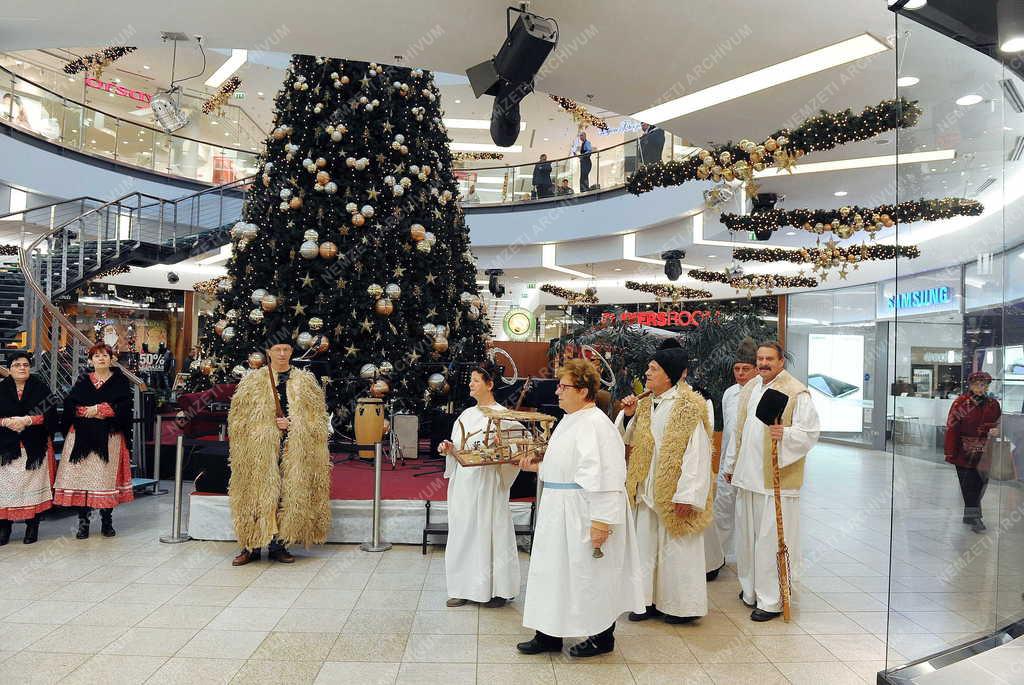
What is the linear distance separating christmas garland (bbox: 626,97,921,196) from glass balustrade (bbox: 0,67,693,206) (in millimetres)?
4723

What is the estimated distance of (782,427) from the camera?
4.16 m

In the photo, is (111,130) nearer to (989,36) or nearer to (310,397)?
(310,397)

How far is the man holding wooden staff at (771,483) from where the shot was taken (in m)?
4.13

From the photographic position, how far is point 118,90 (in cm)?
1825

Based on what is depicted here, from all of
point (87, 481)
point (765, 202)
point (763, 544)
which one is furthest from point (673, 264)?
point (87, 481)

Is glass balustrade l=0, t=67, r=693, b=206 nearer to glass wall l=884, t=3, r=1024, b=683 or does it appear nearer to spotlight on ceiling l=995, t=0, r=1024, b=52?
spotlight on ceiling l=995, t=0, r=1024, b=52

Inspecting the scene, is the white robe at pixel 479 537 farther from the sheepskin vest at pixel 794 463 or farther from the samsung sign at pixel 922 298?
the samsung sign at pixel 922 298

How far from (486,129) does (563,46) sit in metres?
17.5

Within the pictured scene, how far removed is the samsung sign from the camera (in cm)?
301

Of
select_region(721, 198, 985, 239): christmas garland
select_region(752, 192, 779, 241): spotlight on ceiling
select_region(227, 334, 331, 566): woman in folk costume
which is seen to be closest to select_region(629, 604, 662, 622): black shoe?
select_region(227, 334, 331, 566): woman in folk costume

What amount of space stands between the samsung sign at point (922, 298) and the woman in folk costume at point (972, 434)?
38 cm

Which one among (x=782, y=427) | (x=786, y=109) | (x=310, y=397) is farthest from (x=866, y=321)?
(x=310, y=397)

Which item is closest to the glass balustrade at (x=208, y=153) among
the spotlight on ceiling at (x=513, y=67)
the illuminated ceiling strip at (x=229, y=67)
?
the illuminated ceiling strip at (x=229, y=67)

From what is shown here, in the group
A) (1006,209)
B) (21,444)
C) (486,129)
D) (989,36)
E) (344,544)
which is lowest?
(344,544)
